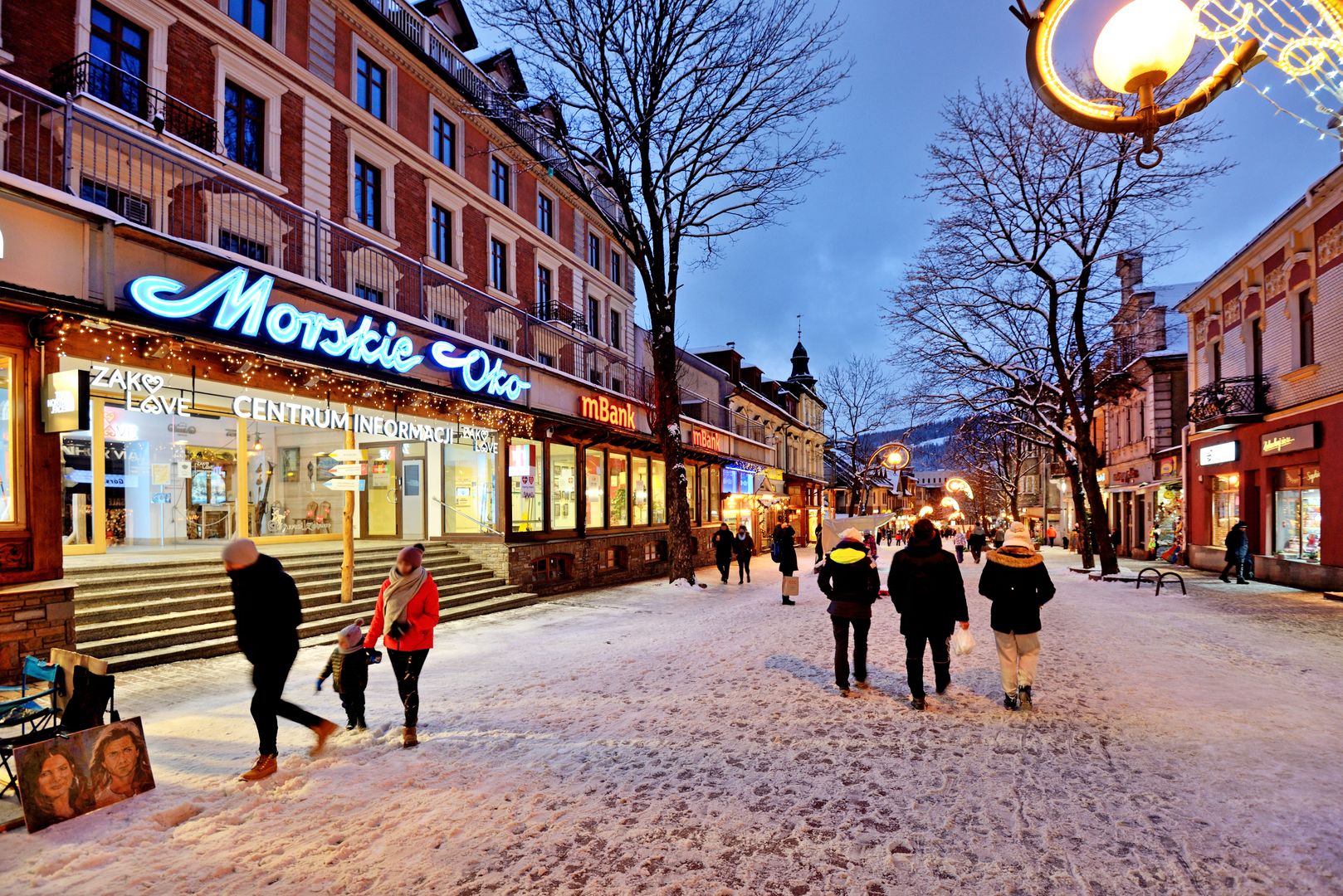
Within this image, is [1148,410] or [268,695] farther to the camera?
[1148,410]

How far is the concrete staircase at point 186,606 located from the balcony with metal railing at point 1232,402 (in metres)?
21.7

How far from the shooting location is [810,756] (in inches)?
223

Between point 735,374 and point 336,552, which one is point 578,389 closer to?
point 336,552

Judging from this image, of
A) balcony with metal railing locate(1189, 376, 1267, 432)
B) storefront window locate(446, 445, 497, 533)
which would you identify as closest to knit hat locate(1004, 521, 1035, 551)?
storefront window locate(446, 445, 497, 533)

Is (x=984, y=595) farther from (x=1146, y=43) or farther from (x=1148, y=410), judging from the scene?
(x=1148, y=410)

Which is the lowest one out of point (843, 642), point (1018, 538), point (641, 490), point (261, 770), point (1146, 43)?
point (261, 770)

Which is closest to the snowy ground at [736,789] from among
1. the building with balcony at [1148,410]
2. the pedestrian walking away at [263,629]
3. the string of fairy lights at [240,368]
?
the pedestrian walking away at [263,629]

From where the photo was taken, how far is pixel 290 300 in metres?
10.7

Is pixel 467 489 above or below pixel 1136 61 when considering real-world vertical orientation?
below

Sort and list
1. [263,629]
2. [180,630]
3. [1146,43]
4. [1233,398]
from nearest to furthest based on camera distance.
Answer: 1. [1146,43]
2. [263,629]
3. [180,630]
4. [1233,398]

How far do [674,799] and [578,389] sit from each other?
14.8m

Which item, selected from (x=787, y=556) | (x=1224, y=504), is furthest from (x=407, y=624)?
(x=1224, y=504)

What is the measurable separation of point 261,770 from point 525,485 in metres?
11.5

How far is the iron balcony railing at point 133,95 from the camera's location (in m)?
10.4
